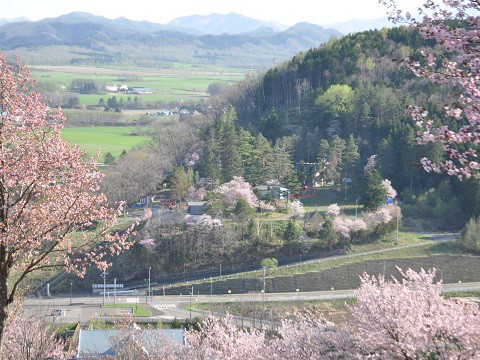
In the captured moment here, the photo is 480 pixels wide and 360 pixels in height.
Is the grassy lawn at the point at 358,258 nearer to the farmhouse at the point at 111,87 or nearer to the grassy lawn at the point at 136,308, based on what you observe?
the grassy lawn at the point at 136,308

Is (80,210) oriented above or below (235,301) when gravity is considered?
above

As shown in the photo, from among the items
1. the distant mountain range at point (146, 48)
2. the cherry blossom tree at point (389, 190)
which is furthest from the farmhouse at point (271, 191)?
the distant mountain range at point (146, 48)

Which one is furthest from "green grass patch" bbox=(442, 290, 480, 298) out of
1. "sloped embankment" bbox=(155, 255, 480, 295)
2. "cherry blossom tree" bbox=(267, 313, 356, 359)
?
"cherry blossom tree" bbox=(267, 313, 356, 359)

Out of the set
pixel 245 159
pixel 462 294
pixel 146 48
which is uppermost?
pixel 146 48

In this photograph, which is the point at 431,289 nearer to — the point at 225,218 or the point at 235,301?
the point at 235,301

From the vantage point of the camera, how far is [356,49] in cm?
4925

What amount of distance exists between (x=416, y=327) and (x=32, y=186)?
555 cm

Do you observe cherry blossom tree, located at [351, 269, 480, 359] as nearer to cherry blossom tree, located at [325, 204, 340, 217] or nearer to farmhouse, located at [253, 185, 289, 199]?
cherry blossom tree, located at [325, 204, 340, 217]

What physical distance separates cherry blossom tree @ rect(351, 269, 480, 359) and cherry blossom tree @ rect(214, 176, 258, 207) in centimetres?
2457

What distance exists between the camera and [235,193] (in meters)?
35.2

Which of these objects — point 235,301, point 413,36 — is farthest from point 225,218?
point 413,36

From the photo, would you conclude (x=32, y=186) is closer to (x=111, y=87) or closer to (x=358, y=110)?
(x=358, y=110)

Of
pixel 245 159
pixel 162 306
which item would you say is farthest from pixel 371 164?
pixel 162 306

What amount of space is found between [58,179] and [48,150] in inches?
15.5
